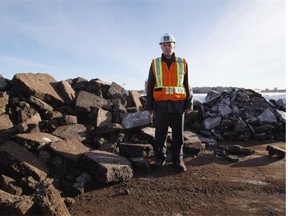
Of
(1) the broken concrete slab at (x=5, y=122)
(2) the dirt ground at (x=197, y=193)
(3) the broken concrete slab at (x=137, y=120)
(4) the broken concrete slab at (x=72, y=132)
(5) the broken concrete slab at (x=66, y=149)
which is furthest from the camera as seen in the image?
(3) the broken concrete slab at (x=137, y=120)

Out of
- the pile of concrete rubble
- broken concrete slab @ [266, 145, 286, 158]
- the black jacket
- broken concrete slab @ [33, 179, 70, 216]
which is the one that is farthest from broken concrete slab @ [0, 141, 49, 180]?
broken concrete slab @ [266, 145, 286, 158]

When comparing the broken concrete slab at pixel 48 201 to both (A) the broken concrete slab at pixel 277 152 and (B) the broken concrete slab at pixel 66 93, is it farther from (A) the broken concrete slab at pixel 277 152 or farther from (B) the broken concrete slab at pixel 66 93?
(A) the broken concrete slab at pixel 277 152

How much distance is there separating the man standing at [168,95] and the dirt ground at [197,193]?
0.38 metres

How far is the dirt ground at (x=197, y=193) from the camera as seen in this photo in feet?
11.4

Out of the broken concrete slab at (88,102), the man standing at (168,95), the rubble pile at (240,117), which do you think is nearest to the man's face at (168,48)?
the man standing at (168,95)

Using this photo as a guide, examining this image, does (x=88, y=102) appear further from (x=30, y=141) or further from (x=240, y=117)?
(x=240, y=117)

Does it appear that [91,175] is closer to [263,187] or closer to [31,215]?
[31,215]

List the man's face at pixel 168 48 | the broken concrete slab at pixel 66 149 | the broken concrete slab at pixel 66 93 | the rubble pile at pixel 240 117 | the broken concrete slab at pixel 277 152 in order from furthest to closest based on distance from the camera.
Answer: the rubble pile at pixel 240 117 < the broken concrete slab at pixel 66 93 < the broken concrete slab at pixel 277 152 < the man's face at pixel 168 48 < the broken concrete slab at pixel 66 149

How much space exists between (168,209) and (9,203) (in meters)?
1.79

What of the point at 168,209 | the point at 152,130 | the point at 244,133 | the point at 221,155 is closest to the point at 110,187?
the point at 168,209

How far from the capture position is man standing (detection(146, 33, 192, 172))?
475cm

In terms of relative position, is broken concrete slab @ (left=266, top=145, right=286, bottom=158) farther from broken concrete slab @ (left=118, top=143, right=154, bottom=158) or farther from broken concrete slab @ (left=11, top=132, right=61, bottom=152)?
broken concrete slab @ (left=11, top=132, right=61, bottom=152)

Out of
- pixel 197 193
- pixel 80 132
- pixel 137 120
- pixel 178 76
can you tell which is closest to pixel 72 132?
pixel 80 132

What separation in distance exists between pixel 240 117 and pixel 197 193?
15.5 ft
